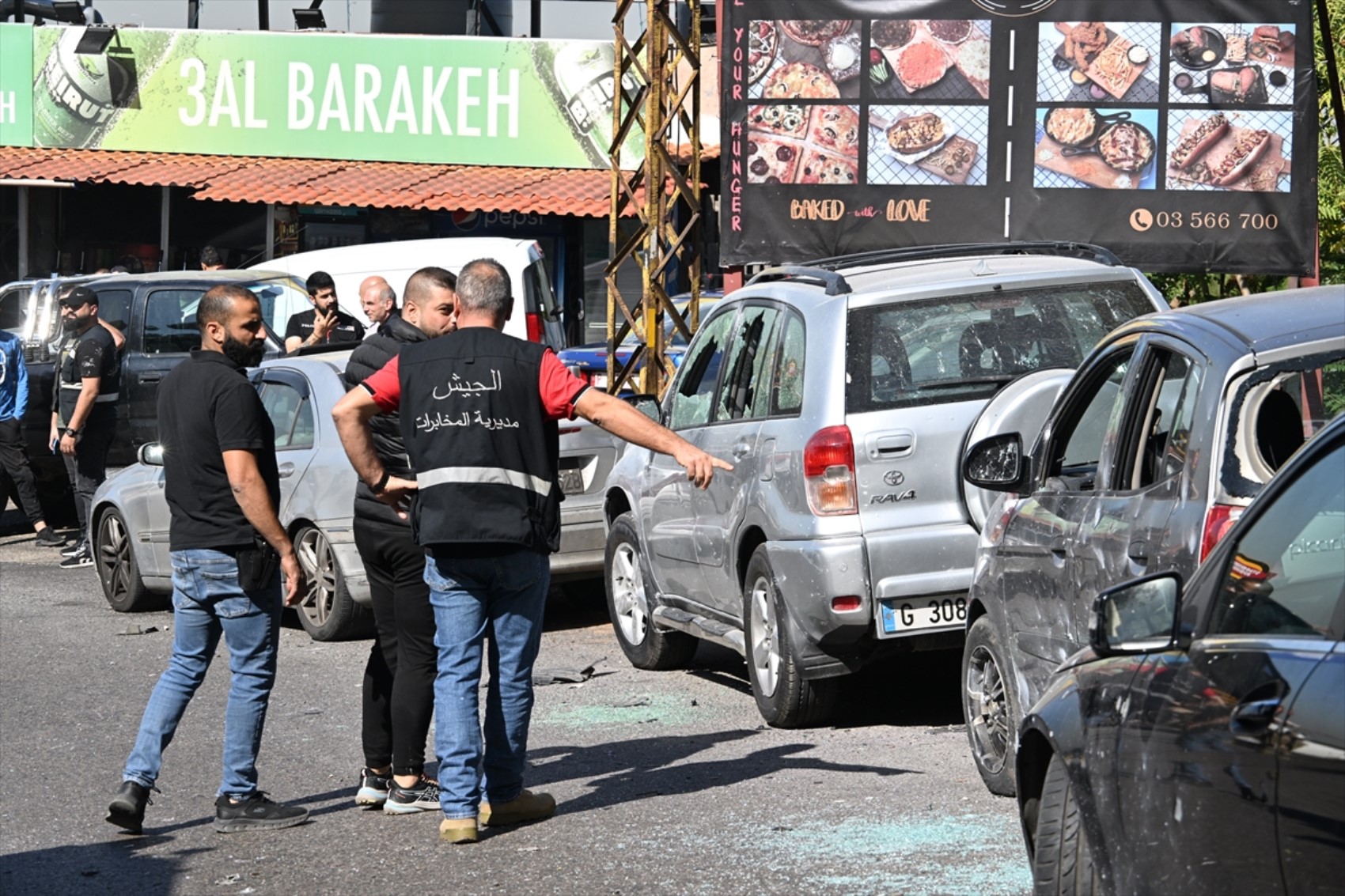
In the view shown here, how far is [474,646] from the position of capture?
6477mm

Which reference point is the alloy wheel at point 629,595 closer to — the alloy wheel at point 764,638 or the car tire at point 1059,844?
the alloy wheel at point 764,638

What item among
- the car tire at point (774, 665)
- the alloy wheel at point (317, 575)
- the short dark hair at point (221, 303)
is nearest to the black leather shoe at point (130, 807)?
the short dark hair at point (221, 303)

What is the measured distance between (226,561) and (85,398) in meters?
8.32

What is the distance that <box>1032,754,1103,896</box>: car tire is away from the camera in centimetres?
418

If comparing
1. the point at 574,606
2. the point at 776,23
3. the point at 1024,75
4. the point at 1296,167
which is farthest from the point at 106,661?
the point at 1296,167

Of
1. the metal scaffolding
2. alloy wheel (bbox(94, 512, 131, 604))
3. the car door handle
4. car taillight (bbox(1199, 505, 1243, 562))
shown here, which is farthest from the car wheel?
the car door handle

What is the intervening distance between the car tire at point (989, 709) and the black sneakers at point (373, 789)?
6.93 ft

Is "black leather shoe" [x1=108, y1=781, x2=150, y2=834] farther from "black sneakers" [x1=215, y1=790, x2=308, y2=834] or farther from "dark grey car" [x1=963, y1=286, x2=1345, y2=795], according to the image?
"dark grey car" [x1=963, y1=286, x2=1345, y2=795]

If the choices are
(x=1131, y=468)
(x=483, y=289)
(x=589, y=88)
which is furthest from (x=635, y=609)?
(x=589, y=88)

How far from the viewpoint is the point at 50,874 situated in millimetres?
6309

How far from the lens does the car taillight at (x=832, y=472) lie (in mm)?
7656

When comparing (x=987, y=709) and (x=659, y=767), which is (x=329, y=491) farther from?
(x=987, y=709)

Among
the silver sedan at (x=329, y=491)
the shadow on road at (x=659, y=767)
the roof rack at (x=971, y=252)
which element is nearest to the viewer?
the shadow on road at (x=659, y=767)

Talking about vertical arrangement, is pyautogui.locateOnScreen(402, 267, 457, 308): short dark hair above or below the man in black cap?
above
